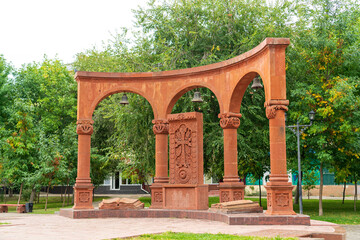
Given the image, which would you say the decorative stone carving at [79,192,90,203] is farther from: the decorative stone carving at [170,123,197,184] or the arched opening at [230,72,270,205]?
the arched opening at [230,72,270,205]

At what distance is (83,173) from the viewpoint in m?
16.1

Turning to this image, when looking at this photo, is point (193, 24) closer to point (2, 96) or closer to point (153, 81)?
point (153, 81)

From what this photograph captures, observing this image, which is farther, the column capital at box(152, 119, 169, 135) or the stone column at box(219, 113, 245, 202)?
the column capital at box(152, 119, 169, 135)

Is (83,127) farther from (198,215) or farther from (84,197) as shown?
(198,215)

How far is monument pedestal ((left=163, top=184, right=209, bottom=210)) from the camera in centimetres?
1498

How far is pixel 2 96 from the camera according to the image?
2908 centimetres

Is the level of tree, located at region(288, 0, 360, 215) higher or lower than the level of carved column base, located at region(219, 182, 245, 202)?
higher

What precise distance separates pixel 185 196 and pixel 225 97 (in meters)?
3.79

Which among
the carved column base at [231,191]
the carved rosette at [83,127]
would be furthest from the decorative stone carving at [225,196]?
the carved rosette at [83,127]

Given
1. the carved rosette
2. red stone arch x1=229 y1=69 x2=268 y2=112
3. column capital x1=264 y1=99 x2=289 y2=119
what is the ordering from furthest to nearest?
the carved rosette → red stone arch x1=229 y1=69 x2=268 y2=112 → column capital x1=264 y1=99 x2=289 y2=119

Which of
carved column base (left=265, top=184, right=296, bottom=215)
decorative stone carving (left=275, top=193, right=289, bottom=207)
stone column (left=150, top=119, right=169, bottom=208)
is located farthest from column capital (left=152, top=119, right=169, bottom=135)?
decorative stone carving (left=275, top=193, right=289, bottom=207)

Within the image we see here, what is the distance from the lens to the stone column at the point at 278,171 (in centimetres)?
1183

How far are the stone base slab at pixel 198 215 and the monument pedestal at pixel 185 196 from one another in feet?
1.57

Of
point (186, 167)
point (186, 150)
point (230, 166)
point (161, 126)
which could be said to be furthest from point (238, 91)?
point (161, 126)
